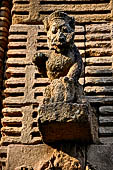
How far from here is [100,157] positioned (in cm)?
548

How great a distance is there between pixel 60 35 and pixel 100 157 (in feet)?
4.41

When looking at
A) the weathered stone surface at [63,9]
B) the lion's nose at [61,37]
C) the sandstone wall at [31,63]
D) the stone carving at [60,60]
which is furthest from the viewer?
the weathered stone surface at [63,9]

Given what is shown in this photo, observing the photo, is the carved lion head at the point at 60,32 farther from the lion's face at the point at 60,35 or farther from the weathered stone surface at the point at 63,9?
the weathered stone surface at the point at 63,9

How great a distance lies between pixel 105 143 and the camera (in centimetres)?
566

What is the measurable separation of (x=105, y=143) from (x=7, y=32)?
267 centimetres

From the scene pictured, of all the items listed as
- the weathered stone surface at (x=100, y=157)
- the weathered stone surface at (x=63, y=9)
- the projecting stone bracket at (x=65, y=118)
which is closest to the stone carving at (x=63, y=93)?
the projecting stone bracket at (x=65, y=118)

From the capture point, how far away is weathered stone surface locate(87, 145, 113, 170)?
5.43 m

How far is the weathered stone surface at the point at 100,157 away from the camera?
17.8ft

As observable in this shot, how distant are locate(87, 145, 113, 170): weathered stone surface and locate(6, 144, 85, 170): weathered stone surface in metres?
0.09

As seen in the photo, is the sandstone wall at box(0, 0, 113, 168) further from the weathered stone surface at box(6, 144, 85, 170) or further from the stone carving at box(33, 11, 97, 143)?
the stone carving at box(33, 11, 97, 143)

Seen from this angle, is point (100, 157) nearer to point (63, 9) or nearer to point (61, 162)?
point (61, 162)

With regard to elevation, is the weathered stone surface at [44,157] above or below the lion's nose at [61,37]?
below

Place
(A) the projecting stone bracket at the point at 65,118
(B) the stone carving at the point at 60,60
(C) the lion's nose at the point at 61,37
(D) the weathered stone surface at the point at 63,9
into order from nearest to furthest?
(A) the projecting stone bracket at the point at 65,118
(B) the stone carving at the point at 60,60
(C) the lion's nose at the point at 61,37
(D) the weathered stone surface at the point at 63,9

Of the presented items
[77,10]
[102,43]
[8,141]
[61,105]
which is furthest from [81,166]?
[77,10]
